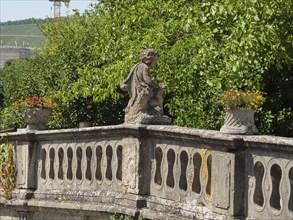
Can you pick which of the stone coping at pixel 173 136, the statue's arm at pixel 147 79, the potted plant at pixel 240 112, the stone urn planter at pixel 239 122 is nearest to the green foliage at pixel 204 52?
the statue's arm at pixel 147 79

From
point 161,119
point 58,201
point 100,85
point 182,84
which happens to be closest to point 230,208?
point 161,119

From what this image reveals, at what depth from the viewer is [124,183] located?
466 inches

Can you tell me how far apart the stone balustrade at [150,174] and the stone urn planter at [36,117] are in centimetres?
22

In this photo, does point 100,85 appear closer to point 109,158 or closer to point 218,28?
point 218,28

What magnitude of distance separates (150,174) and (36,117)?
2992 mm

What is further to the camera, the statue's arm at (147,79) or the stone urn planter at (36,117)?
the stone urn planter at (36,117)

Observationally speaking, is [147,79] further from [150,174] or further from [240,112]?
[240,112]

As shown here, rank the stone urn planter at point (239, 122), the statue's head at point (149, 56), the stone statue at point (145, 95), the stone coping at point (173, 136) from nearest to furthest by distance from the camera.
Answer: the stone coping at point (173, 136) < the stone urn planter at point (239, 122) < the stone statue at point (145, 95) < the statue's head at point (149, 56)

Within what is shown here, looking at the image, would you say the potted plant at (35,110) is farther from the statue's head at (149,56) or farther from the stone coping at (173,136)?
the statue's head at (149,56)

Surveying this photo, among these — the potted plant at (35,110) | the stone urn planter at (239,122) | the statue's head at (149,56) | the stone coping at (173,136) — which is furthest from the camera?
the potted plant at (35,110)

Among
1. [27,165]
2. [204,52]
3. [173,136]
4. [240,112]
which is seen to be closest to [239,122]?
[240,112]

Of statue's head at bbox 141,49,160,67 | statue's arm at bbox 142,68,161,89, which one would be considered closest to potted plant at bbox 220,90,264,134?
statue's arm at bbox 142,68,161,89

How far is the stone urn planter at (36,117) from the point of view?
13.8 m

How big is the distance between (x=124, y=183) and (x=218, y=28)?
12.1 feet
